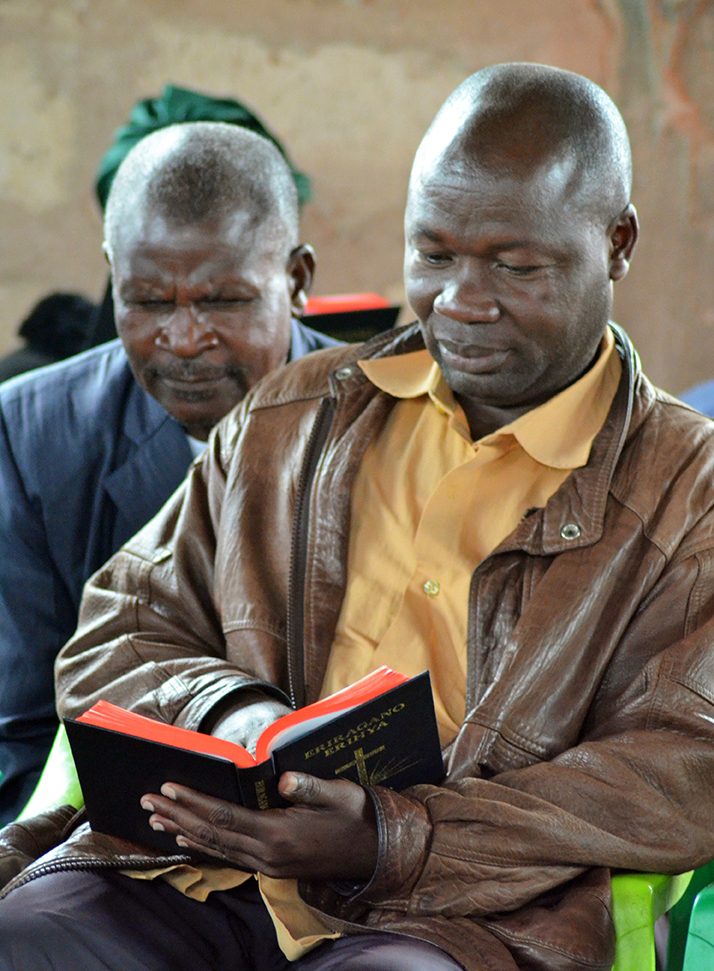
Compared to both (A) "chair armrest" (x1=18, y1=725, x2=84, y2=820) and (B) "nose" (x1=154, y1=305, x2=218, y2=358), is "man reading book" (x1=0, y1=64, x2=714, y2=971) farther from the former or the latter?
(B) "nose" (x1=154, y1=305, x2=218, y2=358)

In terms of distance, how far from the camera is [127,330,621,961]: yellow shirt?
6.16 ft

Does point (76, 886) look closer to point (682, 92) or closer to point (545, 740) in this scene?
point (545, 740)

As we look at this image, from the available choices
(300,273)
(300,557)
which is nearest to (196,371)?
(300,273)

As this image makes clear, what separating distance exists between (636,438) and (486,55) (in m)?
3.87

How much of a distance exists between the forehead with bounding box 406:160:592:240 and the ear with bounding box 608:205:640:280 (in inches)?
4.0

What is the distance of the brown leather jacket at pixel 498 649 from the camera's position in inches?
63.3

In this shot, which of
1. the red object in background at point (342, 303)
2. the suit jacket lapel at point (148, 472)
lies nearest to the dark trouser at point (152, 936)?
the suit jacket lapel at point (148, 472)

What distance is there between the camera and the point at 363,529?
198cm

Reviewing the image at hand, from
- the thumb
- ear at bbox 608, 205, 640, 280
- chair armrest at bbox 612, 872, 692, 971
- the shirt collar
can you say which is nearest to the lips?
the shirt collar

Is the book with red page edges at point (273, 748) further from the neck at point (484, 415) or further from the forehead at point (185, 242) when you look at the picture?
the forehead at point (185, 242)

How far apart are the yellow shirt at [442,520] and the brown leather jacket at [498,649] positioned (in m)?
0.04

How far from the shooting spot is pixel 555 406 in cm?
191

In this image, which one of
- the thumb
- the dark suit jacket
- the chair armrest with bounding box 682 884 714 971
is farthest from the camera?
the dark suit jacket

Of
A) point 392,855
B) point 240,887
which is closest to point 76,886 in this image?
point 240,887
